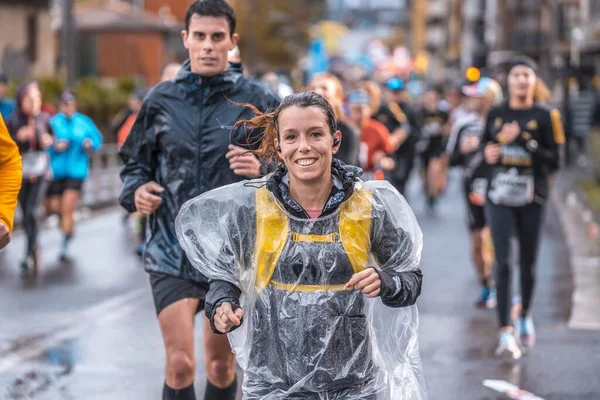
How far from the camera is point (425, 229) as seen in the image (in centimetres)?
1831

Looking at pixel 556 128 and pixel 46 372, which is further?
pixel 556 128

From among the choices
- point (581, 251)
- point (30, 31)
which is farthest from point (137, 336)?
point (30, 31)

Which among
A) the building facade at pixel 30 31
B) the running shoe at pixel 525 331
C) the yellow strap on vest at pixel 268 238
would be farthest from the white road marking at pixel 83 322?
the building facade at pixel 30 31

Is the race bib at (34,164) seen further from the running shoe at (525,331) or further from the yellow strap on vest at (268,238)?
the yellow strap on vest at (268,238)

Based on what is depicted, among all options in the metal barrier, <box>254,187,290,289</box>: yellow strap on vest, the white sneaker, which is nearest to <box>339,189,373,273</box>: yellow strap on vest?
<box>254,187,290,289</box>: yellow strap on vest

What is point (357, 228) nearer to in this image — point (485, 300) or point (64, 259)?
point (485, 300)

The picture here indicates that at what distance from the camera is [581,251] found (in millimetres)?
14812

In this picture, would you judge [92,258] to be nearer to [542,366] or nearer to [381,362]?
[542,366]

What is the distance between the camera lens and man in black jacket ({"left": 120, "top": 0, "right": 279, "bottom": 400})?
18.6 feet

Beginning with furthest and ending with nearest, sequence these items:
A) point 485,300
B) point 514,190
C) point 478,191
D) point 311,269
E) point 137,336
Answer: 1. point 485,300
2. point 478,191
3. point 137,336
4. point 514,190
5. point 311,269

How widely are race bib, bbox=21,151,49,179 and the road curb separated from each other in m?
5.29

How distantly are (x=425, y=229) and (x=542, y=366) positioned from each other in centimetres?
1004

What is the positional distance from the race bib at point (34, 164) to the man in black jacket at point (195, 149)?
7.19 m

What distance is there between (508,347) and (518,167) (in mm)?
1233
